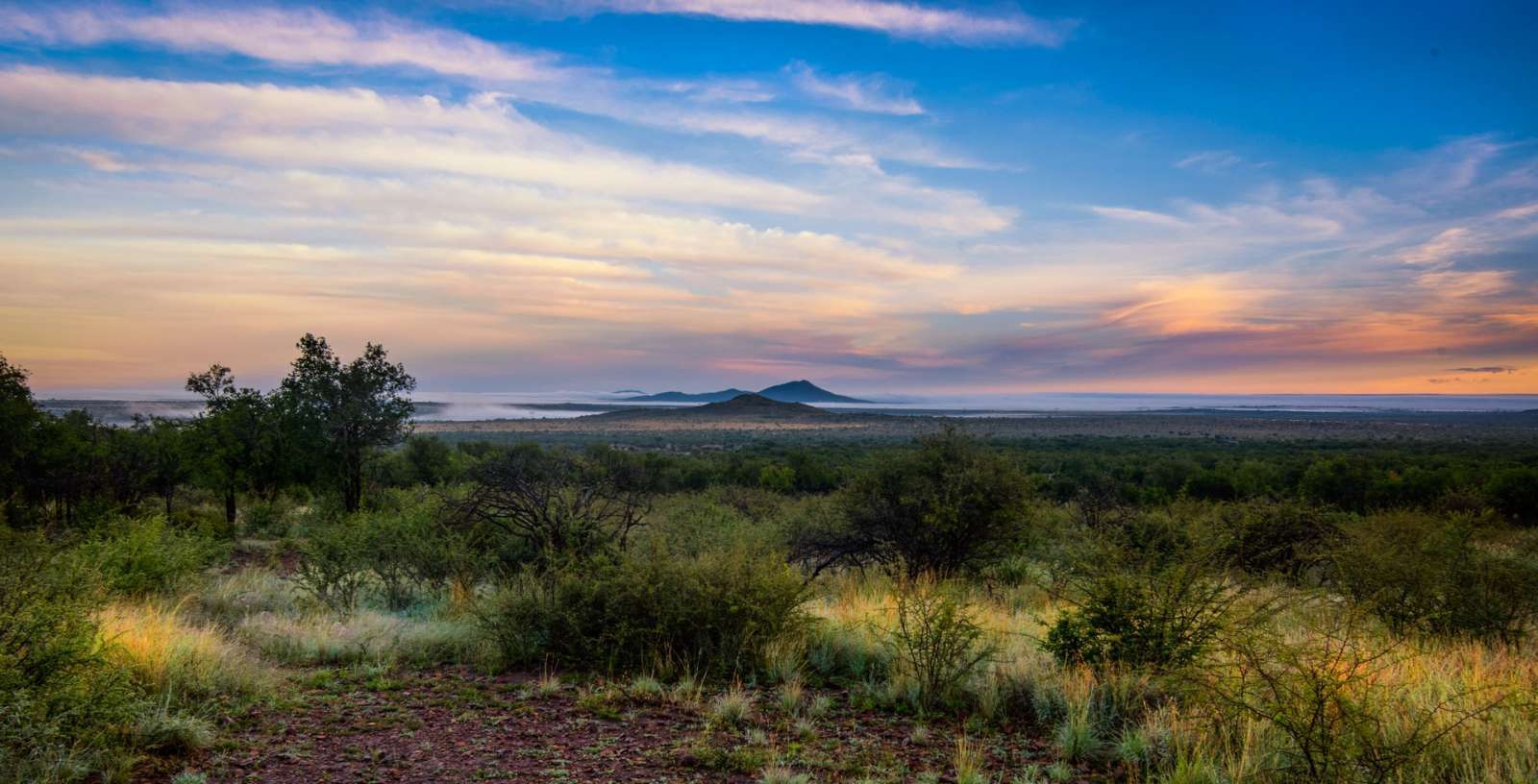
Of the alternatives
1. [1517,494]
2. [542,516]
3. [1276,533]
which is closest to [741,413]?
[1517,494]

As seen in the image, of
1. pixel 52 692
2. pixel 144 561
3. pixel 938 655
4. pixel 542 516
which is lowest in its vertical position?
pixel 144 561

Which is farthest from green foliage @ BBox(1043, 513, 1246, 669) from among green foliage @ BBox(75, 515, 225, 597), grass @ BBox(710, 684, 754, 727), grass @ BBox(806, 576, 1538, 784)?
green foliage @ BBox(75, 515, 225, 597)

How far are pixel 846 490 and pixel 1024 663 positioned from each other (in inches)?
335

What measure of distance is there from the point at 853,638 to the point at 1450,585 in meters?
7.67

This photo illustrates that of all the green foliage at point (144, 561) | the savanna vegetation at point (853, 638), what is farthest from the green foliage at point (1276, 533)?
the green foliage at point (144, 561)

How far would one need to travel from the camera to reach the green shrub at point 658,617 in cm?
832

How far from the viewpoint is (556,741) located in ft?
21.0

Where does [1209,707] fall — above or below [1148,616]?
below

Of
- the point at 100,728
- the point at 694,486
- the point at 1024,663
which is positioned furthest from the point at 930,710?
the point at 694,486

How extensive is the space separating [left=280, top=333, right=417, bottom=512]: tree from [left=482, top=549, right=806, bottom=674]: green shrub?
20.5 meters

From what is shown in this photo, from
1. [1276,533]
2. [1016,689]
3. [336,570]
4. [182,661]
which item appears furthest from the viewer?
[1276,533]

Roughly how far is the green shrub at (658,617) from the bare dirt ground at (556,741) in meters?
0.72

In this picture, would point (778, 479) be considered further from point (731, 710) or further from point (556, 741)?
point (556, 741)

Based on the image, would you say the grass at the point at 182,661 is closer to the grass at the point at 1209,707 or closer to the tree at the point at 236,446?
the grass at the point at 1209,707
